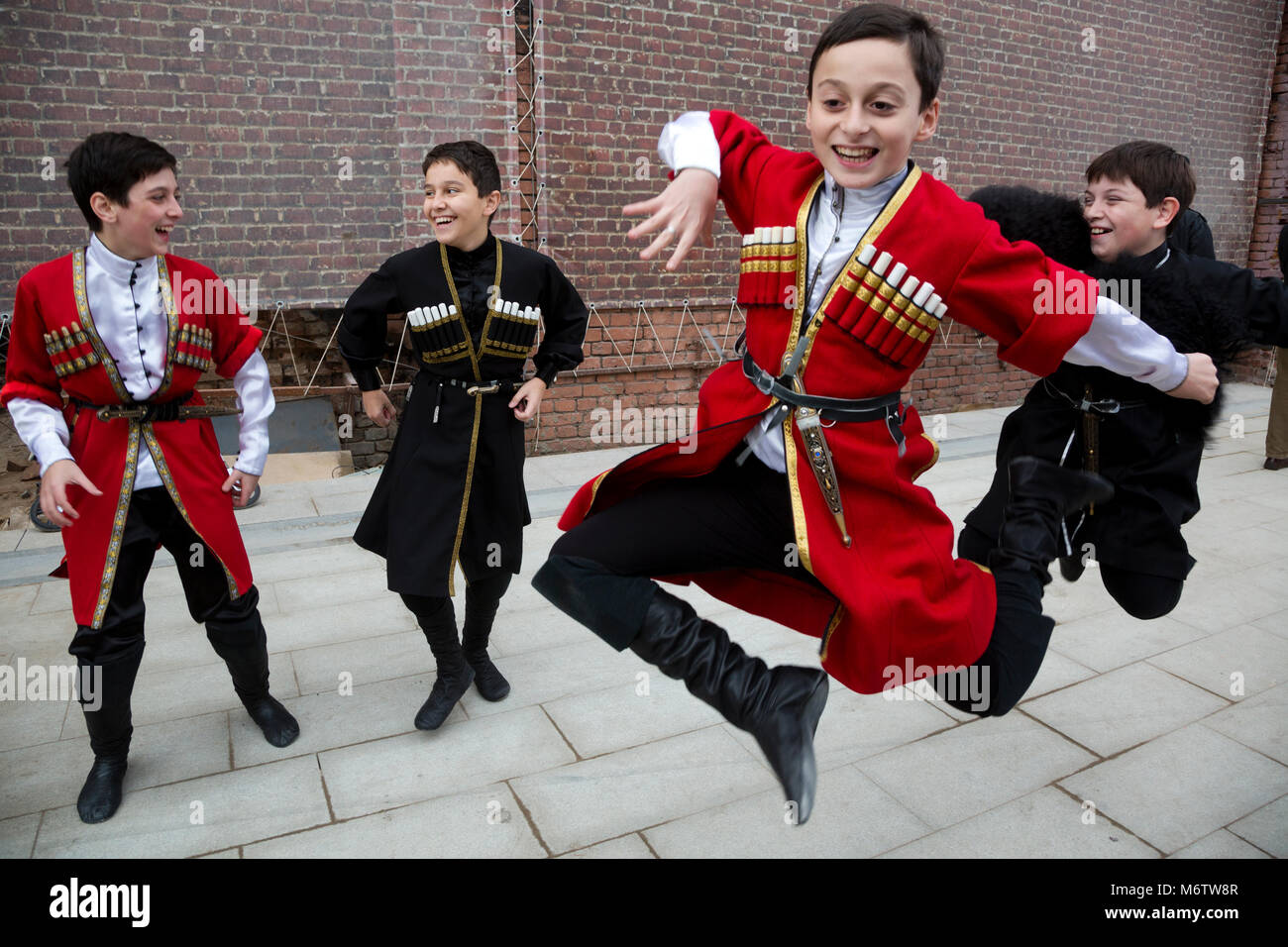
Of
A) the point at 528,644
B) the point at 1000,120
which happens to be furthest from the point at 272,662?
the point at 1000,120

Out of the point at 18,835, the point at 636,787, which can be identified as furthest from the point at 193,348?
the point at 636,787

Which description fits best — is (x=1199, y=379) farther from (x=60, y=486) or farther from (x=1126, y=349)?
(x=60, y=486)

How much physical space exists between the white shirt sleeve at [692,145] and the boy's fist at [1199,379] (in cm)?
133

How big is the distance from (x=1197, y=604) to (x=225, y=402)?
5932 millimetres

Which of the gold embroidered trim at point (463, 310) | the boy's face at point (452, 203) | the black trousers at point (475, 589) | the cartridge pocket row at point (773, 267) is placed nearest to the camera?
the cartridge pocket row at point (773, 267)

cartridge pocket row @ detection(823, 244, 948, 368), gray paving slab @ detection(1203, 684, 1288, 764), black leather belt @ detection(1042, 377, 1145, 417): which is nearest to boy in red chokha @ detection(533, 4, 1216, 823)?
cartridge pocket row @ detection(823, 244, 948, 368)

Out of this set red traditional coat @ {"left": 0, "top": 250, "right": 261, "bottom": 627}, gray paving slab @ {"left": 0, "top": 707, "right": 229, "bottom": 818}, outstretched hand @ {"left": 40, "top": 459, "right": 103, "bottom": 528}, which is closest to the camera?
outstretched hand @ {"left": 40, "top": 459, "right": 103, "bottom": 528}

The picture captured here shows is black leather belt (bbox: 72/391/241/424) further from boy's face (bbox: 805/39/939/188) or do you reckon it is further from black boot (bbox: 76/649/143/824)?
boy's face (bbox: 805/39/939/188)

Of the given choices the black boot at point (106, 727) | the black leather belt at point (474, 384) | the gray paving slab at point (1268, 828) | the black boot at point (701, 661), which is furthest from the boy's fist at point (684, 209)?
the gray paving slab at point (1268, 828)

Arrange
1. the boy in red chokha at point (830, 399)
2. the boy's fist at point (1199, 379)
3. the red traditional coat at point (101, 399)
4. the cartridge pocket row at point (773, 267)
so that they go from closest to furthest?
the boy in red chokha at point (830, 399) → the cartridge pocket row at point (773, 267) → the boy's fist at point (1199, 379) → the red traditional coat at point (101, 399)

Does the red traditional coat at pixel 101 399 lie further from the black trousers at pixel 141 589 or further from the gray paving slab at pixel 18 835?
the gray paving slab at pixel 18 835

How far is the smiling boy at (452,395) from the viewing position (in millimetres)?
3160

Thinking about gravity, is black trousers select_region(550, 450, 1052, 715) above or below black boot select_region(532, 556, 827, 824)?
above

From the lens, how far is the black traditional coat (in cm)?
318
